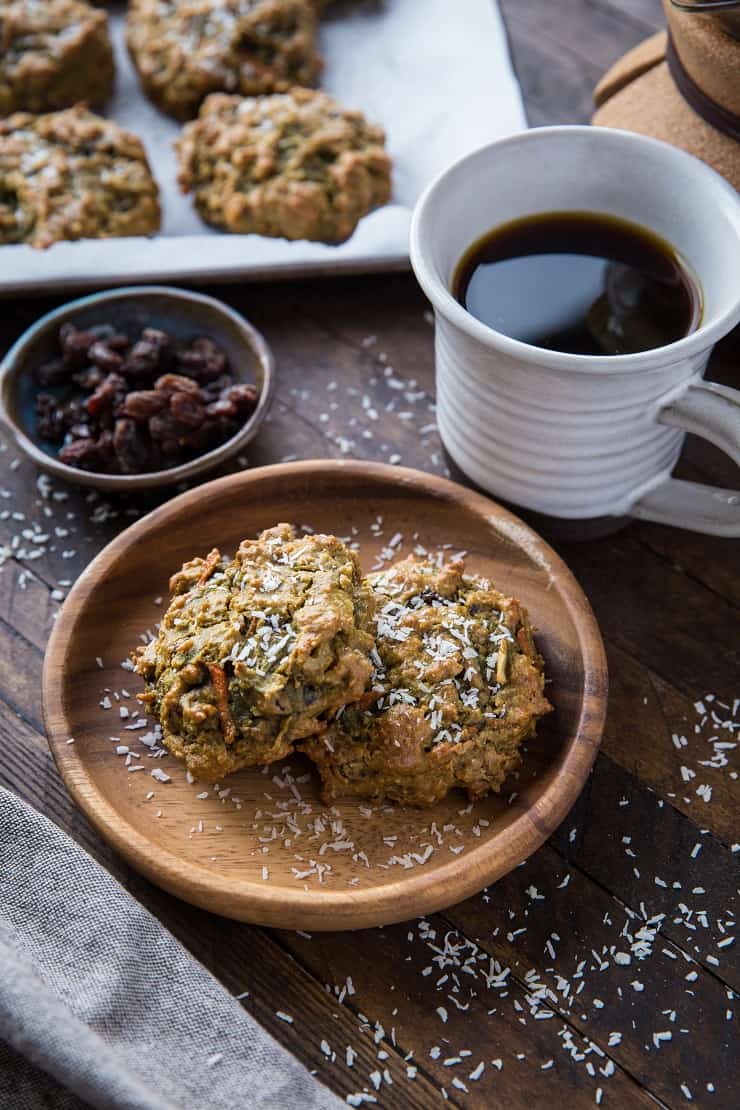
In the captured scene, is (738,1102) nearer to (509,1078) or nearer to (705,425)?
(509,1078)

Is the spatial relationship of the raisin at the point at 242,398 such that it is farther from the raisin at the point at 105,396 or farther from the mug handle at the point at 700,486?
the mug handle at the point at 700,486

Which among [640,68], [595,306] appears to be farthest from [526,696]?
[640,68]

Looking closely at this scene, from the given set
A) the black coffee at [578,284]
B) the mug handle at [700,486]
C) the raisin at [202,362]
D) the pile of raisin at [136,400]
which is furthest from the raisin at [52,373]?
the mug handle at [700,486]

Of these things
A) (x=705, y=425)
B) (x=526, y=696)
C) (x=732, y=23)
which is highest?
(x=732, y=23)

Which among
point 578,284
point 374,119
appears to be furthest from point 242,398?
point 374,119

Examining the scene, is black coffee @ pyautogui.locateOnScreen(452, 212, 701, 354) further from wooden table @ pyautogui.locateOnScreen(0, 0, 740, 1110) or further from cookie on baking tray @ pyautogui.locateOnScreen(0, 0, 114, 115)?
cookie on baking tray @ pyautogui.locateOnScreen(0, 0, 114, 115)
